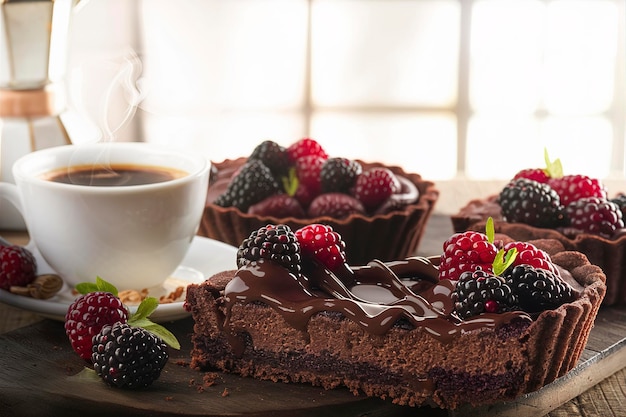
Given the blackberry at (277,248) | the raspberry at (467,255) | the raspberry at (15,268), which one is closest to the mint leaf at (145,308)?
→ the blackberry at (277,248)

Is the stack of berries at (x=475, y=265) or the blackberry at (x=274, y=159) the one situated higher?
the blackberry at (x=274, y=159)

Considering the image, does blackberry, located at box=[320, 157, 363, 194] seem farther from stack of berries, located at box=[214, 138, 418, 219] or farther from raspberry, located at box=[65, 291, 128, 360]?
raspberry, located at box=[65, 291, 128, 360]

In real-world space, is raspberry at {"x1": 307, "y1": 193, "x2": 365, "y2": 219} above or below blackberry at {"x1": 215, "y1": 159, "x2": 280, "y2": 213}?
below

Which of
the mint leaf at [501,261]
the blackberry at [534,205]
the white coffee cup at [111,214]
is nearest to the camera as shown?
the mint leaf at [501,261]

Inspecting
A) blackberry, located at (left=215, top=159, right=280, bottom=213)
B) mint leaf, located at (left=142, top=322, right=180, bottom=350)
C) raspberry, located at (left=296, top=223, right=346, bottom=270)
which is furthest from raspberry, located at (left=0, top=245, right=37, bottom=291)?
raspberry, located at (left=296, top=223, right=346, bottom=270)

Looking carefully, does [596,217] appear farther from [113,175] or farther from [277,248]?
[113,175]

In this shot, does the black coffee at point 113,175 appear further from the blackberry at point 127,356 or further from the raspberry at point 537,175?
the raspberry at point 537,175

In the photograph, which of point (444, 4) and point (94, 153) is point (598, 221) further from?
point (444, 4)
